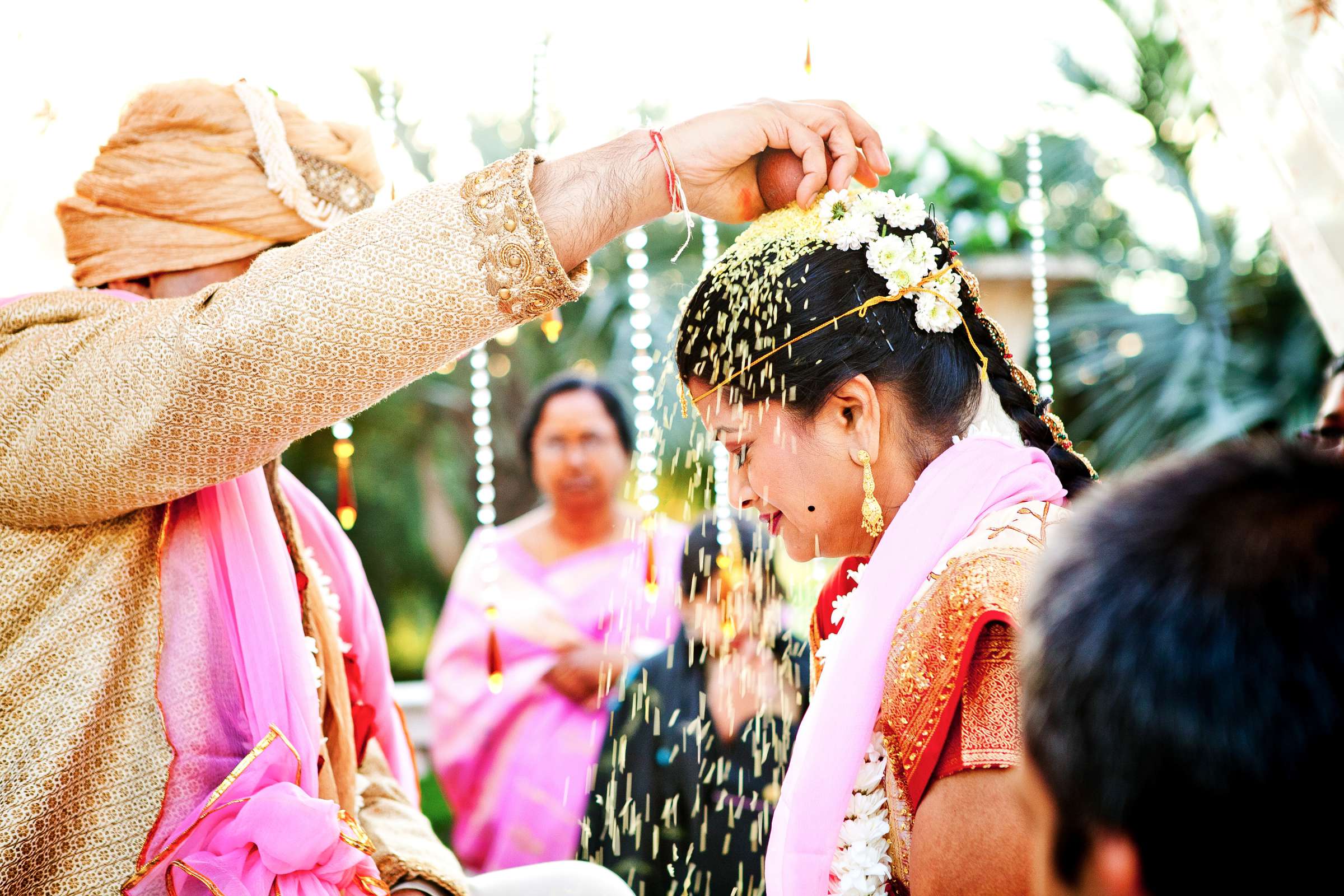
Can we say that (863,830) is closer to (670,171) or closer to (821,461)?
(821,461)

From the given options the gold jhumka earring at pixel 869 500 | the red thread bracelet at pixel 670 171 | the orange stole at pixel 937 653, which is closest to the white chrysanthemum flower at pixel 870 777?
the orange stole at pixel 937 653

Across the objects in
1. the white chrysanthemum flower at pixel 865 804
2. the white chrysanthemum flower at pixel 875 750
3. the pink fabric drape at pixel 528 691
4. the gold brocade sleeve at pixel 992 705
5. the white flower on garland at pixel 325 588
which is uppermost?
the gold brocade sleeve at pixel 992 705

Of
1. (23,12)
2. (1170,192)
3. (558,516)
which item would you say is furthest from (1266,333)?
(23,12)

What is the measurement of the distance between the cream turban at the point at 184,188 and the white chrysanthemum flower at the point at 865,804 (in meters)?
1.63

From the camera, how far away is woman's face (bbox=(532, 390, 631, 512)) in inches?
230

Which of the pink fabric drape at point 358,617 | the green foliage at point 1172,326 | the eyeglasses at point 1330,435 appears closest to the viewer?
the pink fabric drape at point 358,617

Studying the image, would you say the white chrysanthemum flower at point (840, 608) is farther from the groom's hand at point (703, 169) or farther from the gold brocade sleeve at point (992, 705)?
the groom's hand at point (703, 169)

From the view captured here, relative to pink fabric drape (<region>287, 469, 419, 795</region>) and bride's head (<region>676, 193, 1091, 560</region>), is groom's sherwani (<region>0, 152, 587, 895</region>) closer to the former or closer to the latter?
bride's head (<region>676, 193, 1091, 560</region>)

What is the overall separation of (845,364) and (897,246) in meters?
0.27

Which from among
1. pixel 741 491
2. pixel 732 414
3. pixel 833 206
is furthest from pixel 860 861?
pixel 833 206

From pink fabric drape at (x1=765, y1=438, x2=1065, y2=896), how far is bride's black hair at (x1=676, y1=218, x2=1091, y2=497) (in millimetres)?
183

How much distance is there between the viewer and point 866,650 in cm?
195

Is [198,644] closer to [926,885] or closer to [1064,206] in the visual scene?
[926,885]

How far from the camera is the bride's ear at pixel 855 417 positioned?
82.7 inches
